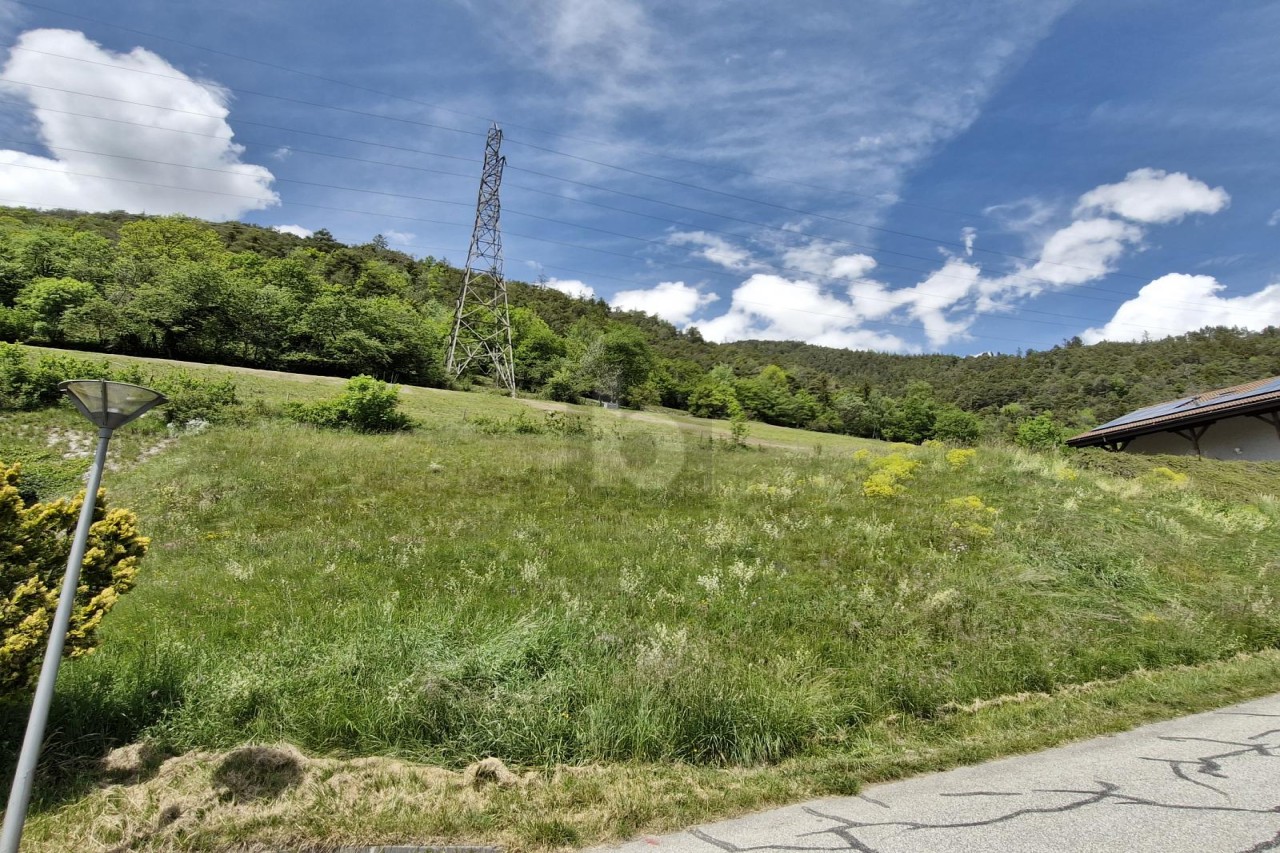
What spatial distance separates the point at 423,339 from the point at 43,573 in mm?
47094

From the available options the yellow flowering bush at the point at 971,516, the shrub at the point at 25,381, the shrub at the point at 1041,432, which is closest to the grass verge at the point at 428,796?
the yellow flowering bush at the point at 971,516

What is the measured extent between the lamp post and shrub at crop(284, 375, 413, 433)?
845 inches

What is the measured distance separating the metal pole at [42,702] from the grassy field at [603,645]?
64cm

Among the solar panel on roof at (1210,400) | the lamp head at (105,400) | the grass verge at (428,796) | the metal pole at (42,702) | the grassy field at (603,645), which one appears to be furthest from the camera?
the solar panel on roof at (1210,400)

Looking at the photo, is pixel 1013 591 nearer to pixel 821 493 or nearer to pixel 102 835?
pixel 821 493

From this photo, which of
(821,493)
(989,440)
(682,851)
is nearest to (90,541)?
(682,851)

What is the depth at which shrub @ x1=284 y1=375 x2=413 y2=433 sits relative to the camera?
2339cm

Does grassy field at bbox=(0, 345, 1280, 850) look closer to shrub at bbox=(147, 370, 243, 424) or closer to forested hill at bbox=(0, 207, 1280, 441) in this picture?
shrub at bbox=(147, 370, 243, 424)

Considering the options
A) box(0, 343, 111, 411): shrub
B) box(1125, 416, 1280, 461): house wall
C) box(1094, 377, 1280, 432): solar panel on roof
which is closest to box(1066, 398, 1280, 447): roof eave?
box(1125, 416, 1280, 461): house wall

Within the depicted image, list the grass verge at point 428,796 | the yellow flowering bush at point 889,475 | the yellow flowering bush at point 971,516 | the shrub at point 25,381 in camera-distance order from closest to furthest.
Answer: the grass verge at point 428,796, the yellow flowering bush at point 971,516, the yellow flowering bush at point 889,475, the shrub at point 25,381

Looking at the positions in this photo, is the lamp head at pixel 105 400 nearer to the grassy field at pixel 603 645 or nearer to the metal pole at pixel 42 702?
the metal pole at pixel 42 702

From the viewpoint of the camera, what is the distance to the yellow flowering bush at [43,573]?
12.4 ft

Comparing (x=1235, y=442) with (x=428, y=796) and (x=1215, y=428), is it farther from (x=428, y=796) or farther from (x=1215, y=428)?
(x=428, y=796)

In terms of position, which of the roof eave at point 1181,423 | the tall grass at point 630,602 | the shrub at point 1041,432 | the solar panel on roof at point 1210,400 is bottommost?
the tall grass at point 630,602
